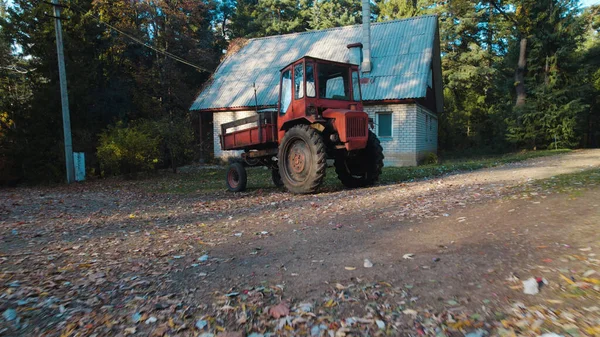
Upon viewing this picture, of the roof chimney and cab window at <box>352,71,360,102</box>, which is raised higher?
the roof chimney

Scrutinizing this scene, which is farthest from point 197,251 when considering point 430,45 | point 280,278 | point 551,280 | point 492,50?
point 492,50

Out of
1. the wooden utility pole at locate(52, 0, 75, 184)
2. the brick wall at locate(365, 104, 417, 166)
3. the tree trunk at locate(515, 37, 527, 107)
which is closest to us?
the wooden utility pole at locate(52, 0, 75, 184)

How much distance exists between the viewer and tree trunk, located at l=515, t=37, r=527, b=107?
21.9m

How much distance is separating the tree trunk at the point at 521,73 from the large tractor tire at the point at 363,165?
57.3ft

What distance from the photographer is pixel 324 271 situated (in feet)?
10.7

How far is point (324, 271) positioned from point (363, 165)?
6100mm

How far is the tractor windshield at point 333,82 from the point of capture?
26.8 ft

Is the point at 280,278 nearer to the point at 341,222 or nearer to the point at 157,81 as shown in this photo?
the point at 341,222

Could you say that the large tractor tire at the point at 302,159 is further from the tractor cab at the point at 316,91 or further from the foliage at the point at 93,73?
the foliage at the point at 93,73

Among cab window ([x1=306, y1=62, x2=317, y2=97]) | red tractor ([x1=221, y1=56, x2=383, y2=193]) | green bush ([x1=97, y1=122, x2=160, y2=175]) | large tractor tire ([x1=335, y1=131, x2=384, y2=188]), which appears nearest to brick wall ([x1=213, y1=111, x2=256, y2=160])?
green bush ([x1=97, y1=122, x2=160, y2=175])

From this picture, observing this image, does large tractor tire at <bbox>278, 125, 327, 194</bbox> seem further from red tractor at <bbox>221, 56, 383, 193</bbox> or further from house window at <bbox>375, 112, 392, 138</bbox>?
house window at <bbox>375, 112, 392, 138</bbox>

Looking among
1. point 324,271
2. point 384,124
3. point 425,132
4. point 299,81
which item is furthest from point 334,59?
point 324,271

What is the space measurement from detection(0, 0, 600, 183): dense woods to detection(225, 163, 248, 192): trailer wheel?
650 centimetres

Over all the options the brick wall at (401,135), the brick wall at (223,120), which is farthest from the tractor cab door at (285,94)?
the brick wall at (223,120)
